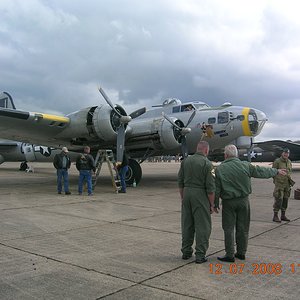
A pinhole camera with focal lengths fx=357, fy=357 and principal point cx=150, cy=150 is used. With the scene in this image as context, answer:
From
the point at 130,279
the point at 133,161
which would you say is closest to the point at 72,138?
the point at 133,161

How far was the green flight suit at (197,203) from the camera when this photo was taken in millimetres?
4707

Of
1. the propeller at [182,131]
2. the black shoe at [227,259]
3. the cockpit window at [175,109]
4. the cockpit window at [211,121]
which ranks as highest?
the cockpit window at [175,109]

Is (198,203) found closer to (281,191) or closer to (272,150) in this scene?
(281,191)

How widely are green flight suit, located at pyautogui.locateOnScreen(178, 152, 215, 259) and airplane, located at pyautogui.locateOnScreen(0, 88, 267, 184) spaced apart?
29.7 ft

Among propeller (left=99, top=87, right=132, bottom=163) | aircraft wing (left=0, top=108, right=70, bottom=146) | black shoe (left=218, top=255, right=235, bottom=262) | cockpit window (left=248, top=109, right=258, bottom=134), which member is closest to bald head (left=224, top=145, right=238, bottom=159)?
black shoe (left=218, top=255, right=235, bottom=262)

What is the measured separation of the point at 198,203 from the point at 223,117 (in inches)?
420

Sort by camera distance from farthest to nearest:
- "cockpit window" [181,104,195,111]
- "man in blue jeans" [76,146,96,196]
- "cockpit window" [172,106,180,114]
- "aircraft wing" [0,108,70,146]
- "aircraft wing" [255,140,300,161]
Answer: "aircraft wing" [255,140,300,161]
"cockpit window" [172,106,180,114]
"cockpit window" [181,104,195,111]
"aircraft wing" [0,108,70,146]
"man in blue jeans" [76,146,96,196]

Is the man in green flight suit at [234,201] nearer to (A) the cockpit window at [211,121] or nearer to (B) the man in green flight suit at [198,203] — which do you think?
(B) the man in green flight suit at [198,203]

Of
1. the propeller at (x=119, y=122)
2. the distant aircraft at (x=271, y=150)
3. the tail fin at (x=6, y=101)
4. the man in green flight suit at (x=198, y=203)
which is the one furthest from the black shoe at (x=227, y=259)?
the distant aircraft at (x=271, y=150)

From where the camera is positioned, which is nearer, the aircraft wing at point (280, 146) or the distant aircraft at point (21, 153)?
the distant aircraft at point (21, 153)

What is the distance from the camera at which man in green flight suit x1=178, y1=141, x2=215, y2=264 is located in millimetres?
4703

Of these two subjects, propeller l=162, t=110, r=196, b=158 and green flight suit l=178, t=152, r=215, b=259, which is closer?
green flight suit l=178, t=152, r=215, b=259

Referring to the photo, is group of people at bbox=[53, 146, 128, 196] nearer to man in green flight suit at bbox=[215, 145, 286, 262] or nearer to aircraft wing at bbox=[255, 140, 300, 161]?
man in green flight suit at bbox=[215, 145, 286, 262]

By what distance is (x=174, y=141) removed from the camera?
48.5 ft
